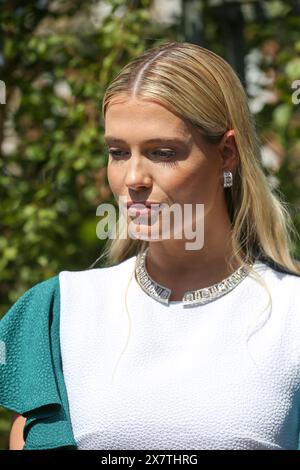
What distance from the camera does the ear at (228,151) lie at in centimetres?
189

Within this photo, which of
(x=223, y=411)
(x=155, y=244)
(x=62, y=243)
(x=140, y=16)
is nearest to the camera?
(x=223, y=411)

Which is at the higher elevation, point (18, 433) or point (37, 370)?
point (37, 370)

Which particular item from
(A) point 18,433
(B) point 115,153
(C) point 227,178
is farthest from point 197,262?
(A) point 18,433

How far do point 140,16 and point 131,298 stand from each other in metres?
1.42

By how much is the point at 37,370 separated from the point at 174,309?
30 centimetres

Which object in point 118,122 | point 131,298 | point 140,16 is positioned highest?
point 140,16

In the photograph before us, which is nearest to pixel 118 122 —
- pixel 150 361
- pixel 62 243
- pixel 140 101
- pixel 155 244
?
pixel 140 101

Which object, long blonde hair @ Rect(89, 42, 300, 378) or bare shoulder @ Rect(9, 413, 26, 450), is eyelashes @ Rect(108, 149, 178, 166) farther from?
bare shoulder @ Rect(9, 413, 26, 450)

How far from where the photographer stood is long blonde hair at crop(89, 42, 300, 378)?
5.98 feet

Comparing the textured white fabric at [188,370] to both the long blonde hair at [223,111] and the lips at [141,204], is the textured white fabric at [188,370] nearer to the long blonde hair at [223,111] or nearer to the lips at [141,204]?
the long blonde hair at [223,111]

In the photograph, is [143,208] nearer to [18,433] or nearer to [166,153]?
[166,153]

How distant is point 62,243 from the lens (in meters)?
3.37

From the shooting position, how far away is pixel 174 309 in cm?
192
